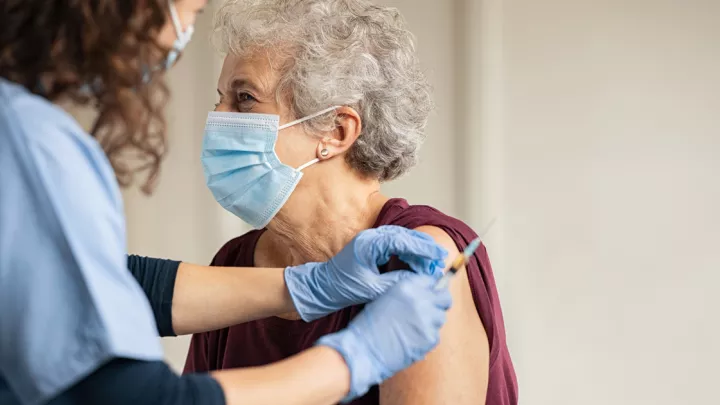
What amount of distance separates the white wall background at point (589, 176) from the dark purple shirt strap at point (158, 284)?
1182mm

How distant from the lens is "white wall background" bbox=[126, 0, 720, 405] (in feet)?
7.50

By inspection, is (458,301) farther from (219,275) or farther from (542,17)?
(542,17)

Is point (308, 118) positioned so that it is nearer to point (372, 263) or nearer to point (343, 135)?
point (343, 135)

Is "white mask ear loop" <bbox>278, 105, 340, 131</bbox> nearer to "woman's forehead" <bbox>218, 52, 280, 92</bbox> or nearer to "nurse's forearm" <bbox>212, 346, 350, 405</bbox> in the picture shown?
"woman's forehead" <bbox>218, 52, 280, 92</bbox>

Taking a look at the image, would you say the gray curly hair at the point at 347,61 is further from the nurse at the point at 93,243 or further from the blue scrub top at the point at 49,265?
the blue scrub top at the point at 49,265

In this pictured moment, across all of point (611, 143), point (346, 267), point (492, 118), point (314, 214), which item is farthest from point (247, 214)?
point (611, 143)

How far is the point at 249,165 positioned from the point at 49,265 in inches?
30.1

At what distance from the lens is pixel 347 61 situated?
1531mm

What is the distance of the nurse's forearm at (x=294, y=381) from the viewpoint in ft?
3.08

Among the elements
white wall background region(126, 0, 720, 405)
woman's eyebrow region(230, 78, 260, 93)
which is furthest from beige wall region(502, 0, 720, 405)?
woman's eyebrow region(230, 78, 260, 93)

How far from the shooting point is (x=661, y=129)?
2299 millimetres

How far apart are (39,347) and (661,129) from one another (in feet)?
6.35

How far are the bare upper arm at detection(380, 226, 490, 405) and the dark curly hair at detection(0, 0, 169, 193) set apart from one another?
0.65 m

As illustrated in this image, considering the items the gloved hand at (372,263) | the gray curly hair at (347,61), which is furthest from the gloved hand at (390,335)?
the gray curly hair at (347,61)
